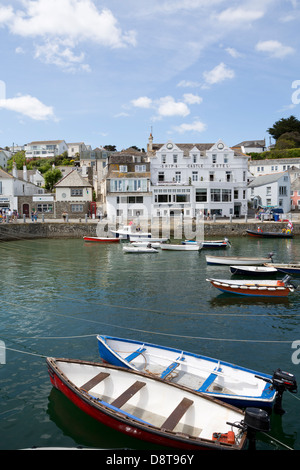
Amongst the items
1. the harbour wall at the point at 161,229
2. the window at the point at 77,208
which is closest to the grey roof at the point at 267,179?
the harbour wall at the point at 161,229

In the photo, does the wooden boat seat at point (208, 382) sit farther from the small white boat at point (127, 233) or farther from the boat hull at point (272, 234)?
the boat hull at point (272, 234)

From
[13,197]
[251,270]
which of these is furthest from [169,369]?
[13,197]

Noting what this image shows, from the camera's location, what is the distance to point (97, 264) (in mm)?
36312

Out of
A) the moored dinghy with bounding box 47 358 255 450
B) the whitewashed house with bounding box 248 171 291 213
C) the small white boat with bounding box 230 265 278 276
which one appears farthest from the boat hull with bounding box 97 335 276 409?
the whitewashed house with bounding box 248 171 291 213

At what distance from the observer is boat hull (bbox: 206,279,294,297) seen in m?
23.6

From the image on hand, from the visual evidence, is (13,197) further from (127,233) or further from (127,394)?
(127,394)

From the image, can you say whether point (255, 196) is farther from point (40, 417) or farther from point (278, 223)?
point (40, 417)

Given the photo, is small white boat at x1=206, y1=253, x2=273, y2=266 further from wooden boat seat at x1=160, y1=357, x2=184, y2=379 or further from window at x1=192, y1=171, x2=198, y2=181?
window at x1=192, y1=171, x2=198, y2=181

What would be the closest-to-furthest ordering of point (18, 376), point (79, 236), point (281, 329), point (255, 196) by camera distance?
point (18, 376) → point (281, 329) → point (79, 236) → point (255, 196)

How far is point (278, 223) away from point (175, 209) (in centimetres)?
1886

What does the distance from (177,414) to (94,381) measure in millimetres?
3072

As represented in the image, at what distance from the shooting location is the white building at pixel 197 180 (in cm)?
6806

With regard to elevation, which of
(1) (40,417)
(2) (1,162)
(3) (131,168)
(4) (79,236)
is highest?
(2) (1,162)

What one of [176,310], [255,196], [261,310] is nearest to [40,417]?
[176,310]
